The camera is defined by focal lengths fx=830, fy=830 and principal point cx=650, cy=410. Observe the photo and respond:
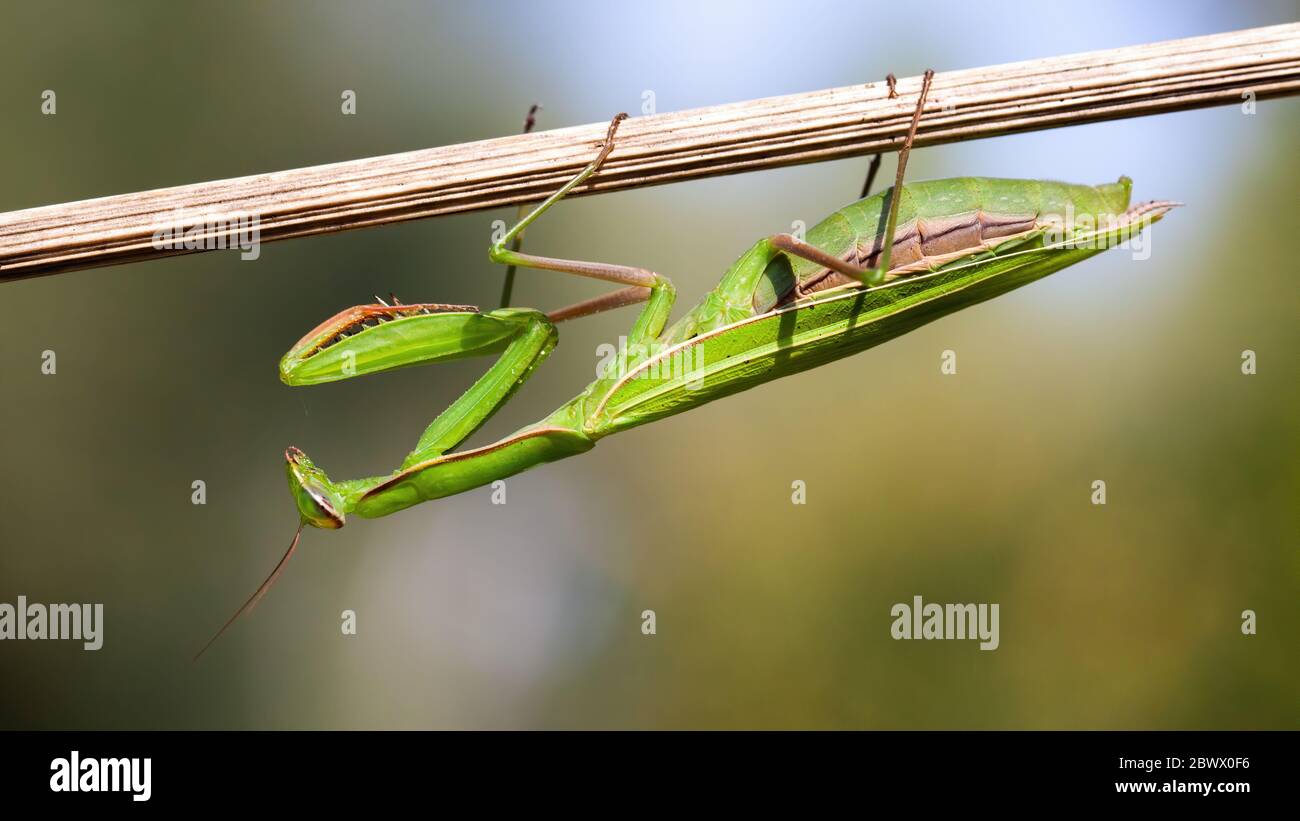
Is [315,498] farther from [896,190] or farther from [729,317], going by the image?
[896,190]

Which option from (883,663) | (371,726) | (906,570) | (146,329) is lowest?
(371,726)

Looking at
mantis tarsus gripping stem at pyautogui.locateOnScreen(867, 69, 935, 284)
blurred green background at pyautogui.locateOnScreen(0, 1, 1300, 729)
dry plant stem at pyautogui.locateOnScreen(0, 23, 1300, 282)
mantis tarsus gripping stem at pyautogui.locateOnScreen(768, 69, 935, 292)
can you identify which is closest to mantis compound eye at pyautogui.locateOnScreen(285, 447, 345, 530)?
dry plant stem at pyautogui.locateOnScreen(0, 23, 1300, 282)

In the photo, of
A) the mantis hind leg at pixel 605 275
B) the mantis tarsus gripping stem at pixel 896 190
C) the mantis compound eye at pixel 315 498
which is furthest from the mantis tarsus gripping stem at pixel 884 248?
the mantis compound eye at pixel 315 498

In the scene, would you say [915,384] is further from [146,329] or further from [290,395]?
[146,329]

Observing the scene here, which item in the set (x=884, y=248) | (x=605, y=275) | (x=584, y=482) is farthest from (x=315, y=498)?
(x=584, y=482)

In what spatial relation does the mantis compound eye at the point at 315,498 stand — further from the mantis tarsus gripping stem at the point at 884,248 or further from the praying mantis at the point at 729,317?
the mantis tarsus gripping stem at the point at 884,248
